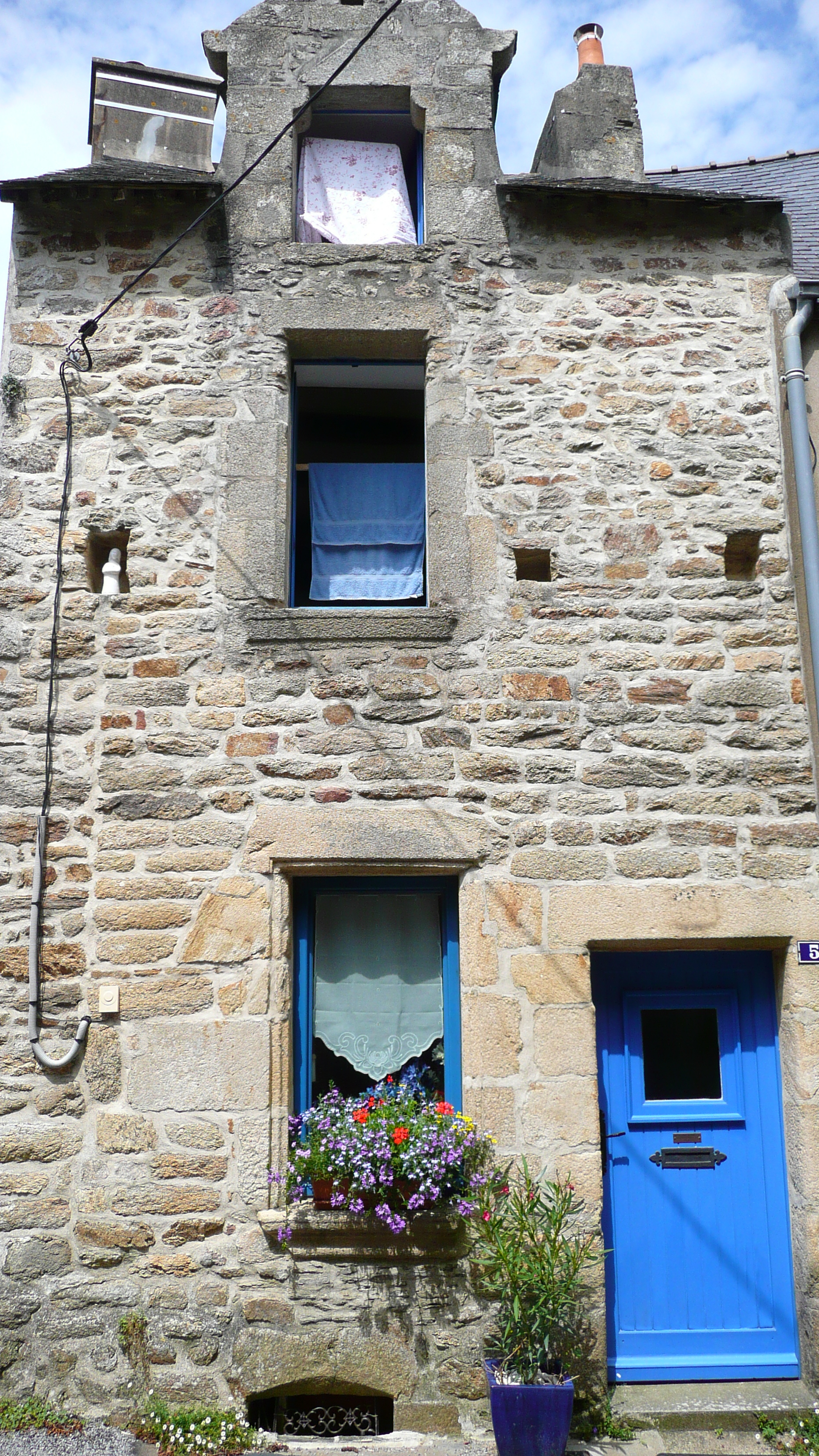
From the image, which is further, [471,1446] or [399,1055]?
[399,1055]

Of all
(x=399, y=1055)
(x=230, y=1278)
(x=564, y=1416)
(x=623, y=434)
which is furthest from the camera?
(x=623, y=434)

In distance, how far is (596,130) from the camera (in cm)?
551

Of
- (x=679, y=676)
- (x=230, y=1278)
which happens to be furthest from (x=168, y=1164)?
(x=679, y=676)

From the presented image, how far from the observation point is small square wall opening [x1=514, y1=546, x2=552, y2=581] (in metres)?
4.71

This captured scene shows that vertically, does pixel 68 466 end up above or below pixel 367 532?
above

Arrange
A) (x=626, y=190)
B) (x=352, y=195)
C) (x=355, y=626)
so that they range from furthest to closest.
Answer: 1. (x=352, y=195)
2. (x=626, y=190)
3. (x=355, y=626)

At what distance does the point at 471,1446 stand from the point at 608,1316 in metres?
0.79

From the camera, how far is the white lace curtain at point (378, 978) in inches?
173

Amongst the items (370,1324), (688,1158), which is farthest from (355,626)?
(370,1324)

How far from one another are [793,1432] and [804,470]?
409cm

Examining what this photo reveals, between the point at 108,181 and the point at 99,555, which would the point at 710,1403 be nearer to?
the point at 99,555

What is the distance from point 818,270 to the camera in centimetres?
510

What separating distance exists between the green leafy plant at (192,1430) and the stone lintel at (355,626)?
10.5ft

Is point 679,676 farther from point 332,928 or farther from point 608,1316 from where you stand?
point 608,1316
